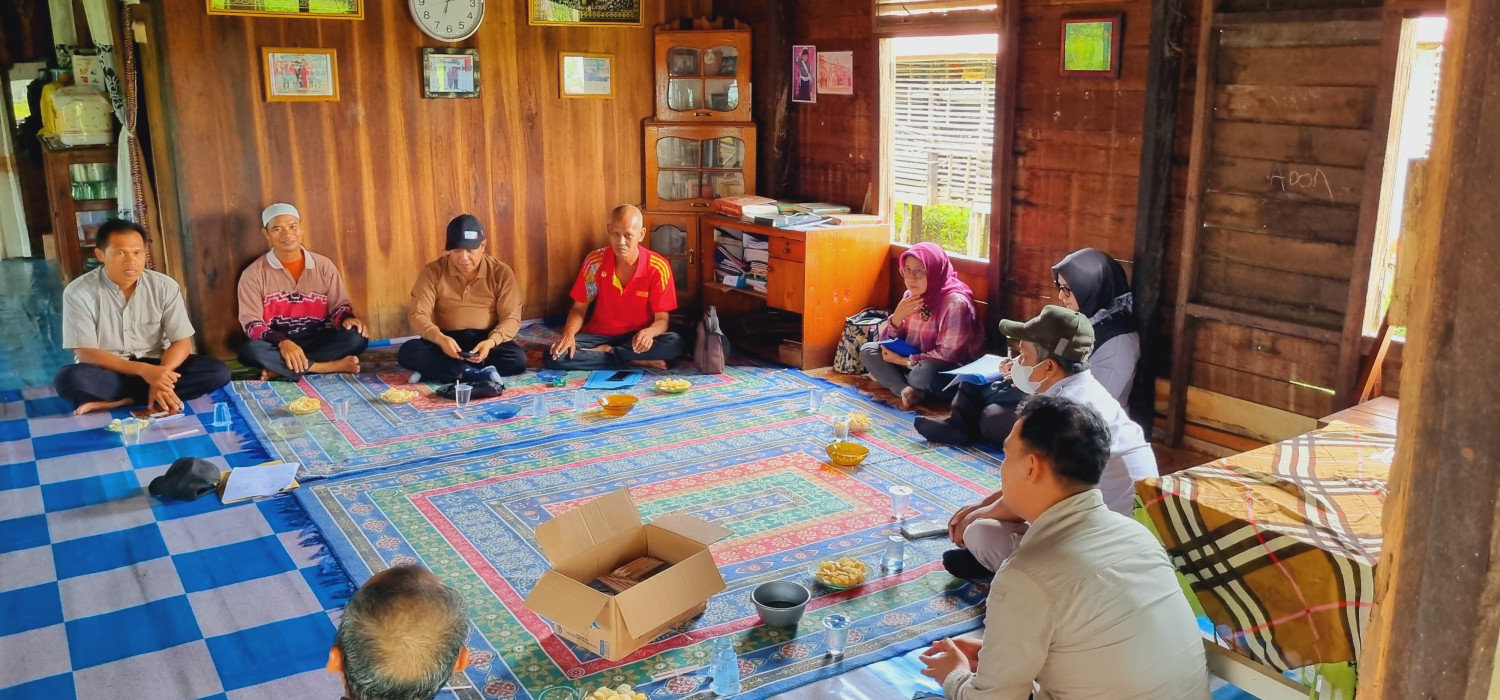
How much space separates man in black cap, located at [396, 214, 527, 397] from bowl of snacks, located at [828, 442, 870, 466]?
214cm

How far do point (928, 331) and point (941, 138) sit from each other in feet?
4.35

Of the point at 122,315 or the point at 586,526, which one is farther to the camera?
the point at 122,315

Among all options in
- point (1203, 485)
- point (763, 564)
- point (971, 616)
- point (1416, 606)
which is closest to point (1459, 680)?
point (1416, 606)

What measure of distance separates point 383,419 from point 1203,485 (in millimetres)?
4202

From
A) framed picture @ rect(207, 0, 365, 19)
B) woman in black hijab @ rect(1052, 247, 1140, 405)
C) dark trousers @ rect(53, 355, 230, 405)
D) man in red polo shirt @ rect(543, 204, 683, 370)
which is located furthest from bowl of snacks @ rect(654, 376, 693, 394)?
framed picture @ rect(207, 0, 365, 19)

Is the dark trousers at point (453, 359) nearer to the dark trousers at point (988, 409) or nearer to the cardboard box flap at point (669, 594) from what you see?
the dark trousers at point (988, 409)

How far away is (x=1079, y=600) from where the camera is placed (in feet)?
7.90

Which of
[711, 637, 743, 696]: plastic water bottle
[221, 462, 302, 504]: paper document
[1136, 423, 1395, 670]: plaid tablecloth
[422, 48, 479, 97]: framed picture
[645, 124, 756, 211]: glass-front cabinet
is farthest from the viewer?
[645, 124, 756, 211]: glass-front cabinet

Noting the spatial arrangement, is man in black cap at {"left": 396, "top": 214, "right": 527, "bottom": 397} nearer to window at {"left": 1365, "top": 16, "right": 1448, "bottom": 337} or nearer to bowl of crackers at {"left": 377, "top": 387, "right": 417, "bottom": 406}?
bowl of crackers at {"left": 377, "top": 387, "right": 417, "bottom": 406}

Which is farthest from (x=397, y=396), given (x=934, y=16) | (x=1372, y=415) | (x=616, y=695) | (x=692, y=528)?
(x=1372, y=415)

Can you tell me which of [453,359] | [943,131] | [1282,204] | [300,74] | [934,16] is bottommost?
[453,359]

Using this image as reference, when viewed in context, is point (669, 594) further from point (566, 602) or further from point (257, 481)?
point (257, 481)

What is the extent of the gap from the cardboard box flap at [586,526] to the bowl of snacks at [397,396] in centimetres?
267

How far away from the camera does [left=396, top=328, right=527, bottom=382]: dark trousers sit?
6422 millimetres
